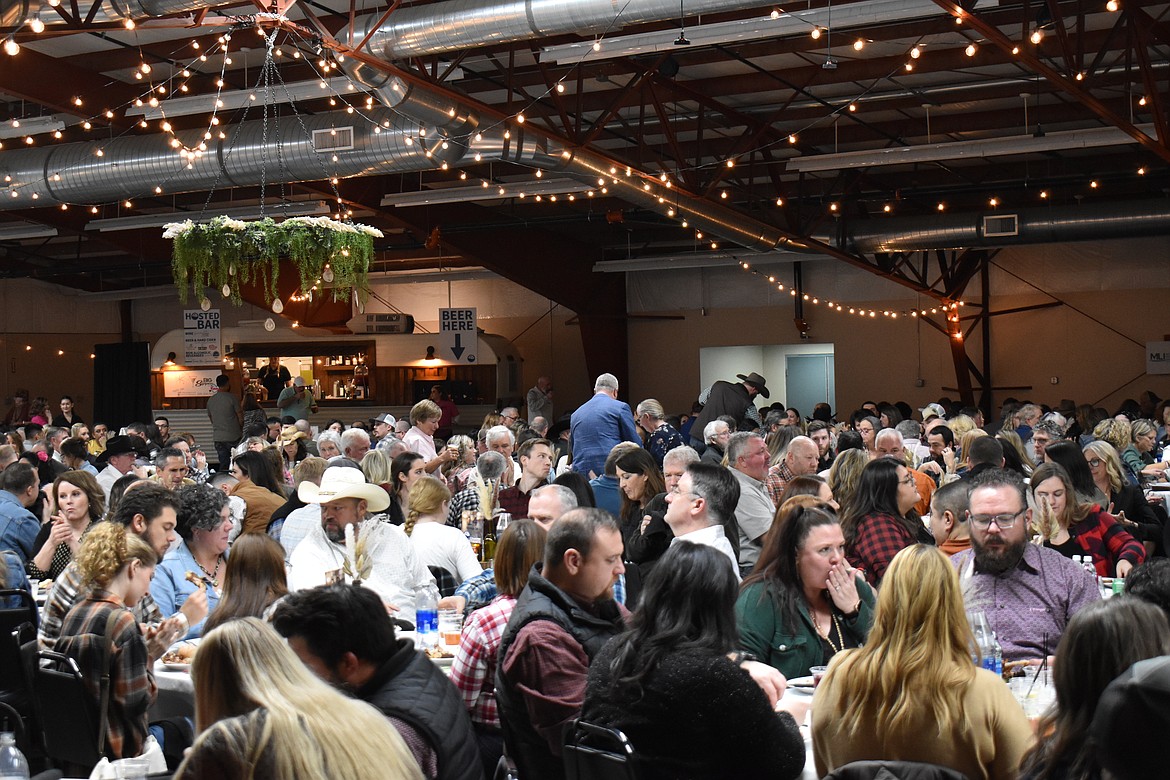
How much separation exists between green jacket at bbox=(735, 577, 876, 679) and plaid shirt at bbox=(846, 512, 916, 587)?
1.36 m

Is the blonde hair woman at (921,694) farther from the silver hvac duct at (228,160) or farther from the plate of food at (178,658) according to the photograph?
the silver hvac duct at (228,160)

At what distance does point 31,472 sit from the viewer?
25.4 ft

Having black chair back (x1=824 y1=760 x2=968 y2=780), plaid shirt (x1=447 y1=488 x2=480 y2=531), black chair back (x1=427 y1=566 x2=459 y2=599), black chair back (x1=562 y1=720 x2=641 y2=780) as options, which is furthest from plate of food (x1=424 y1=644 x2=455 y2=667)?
plaid shirt (x1=447 y1=488 x2=480 y2=531)

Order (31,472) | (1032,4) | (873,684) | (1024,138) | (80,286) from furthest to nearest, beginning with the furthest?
1. (80,286)
2. (1024,138)
3. (1032,4)
4. (31,472)
5. (873,684)

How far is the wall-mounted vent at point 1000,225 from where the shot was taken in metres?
16.4

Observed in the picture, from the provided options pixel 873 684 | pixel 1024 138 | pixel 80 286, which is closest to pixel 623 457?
pixel 873 684

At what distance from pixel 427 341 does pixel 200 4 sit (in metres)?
14.4

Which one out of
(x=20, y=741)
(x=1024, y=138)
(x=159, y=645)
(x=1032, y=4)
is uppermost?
(x=1032, y=4)

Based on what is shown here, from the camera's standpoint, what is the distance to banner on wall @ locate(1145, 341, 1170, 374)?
19.5 meters

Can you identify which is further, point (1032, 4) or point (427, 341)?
point (427, 341)

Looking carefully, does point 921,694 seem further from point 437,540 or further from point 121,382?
point 121,382

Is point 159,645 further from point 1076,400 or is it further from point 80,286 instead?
point 80,286

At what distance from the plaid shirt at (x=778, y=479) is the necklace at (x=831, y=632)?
3.61m

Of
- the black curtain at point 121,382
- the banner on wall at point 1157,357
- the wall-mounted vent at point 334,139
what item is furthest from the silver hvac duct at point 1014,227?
the black curtain at point 121,382
